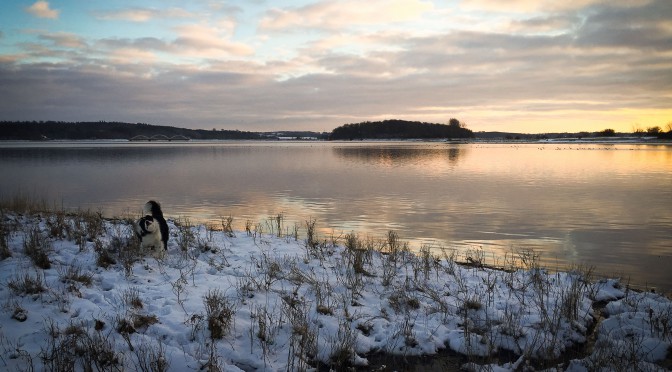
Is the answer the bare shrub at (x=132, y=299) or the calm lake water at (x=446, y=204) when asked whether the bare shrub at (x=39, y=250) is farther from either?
the calm lake water at (x=446, y=204)

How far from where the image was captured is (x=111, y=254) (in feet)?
25.4

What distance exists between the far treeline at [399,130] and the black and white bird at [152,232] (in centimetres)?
16309

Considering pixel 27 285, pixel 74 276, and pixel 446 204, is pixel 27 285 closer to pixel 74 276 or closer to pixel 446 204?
pixel 74 276

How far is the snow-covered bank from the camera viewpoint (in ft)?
15.1

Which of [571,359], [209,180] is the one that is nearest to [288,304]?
[571,359]

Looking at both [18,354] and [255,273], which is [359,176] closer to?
[255,273]

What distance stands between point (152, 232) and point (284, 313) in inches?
149

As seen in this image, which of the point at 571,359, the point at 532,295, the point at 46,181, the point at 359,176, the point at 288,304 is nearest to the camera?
the point at 571,359

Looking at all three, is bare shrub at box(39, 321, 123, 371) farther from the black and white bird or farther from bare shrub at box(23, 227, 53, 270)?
Result: the black and white bird

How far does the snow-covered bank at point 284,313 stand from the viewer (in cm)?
461

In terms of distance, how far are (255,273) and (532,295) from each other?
469 cm

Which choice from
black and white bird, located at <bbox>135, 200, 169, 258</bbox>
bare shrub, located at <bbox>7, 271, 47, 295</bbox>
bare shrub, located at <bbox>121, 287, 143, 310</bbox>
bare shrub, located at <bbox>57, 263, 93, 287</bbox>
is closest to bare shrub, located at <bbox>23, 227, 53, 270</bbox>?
bare shrub, located at <bbox>57, 263, 93, 287</bbox>

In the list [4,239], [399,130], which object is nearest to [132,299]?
[4,239]

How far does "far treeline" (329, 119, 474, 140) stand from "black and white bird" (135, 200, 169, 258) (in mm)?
163094
